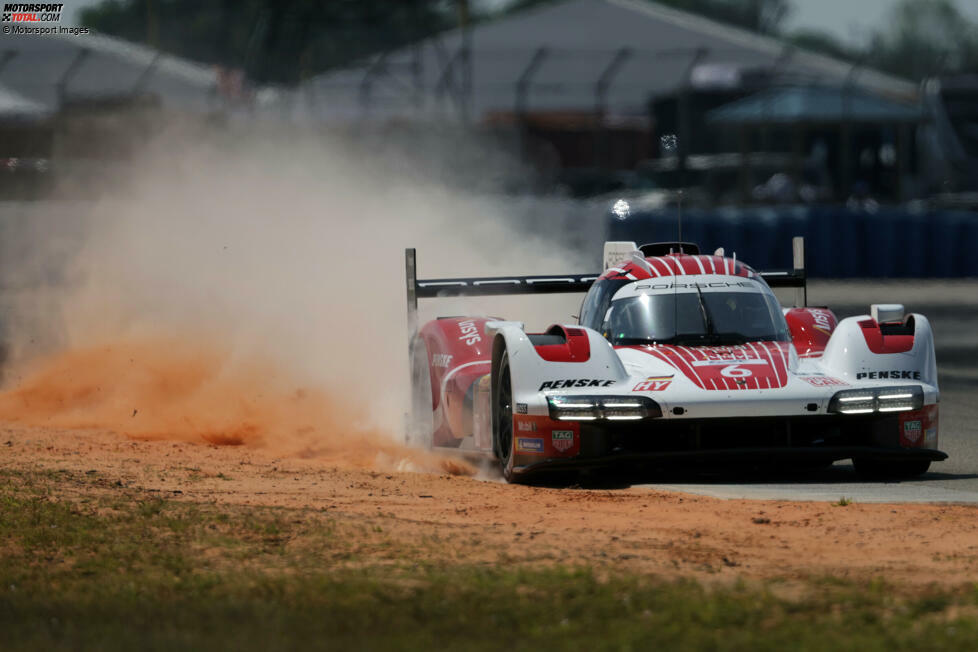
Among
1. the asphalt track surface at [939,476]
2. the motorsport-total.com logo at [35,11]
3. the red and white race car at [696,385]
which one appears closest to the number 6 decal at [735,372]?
the red and white race car at [696,385]

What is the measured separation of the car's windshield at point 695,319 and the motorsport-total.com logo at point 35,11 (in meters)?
15.5

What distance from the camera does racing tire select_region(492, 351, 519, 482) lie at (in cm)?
930

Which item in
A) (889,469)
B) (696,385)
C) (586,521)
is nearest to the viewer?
(586,521)

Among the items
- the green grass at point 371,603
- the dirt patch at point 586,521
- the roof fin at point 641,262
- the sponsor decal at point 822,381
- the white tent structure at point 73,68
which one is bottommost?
the green grass at point 371,603

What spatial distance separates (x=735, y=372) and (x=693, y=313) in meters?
0.92

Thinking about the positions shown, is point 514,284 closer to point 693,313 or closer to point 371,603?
point 693,313

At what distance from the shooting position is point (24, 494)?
331 inches

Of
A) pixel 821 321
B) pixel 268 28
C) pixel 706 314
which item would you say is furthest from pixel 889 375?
pixel 268 28

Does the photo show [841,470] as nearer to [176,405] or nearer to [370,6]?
[176,405]

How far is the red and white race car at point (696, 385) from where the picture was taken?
28.9 ft

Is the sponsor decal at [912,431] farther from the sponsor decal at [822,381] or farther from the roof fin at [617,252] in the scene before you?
the roof fin at [617,252]

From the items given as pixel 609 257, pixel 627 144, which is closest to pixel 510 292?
pixel 609 257

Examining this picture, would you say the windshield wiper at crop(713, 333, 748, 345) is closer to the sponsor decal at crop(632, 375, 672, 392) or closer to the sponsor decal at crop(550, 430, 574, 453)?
the sponsor decal at crop(632, 375, 672, 392)

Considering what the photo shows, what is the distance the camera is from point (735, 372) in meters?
9.03
